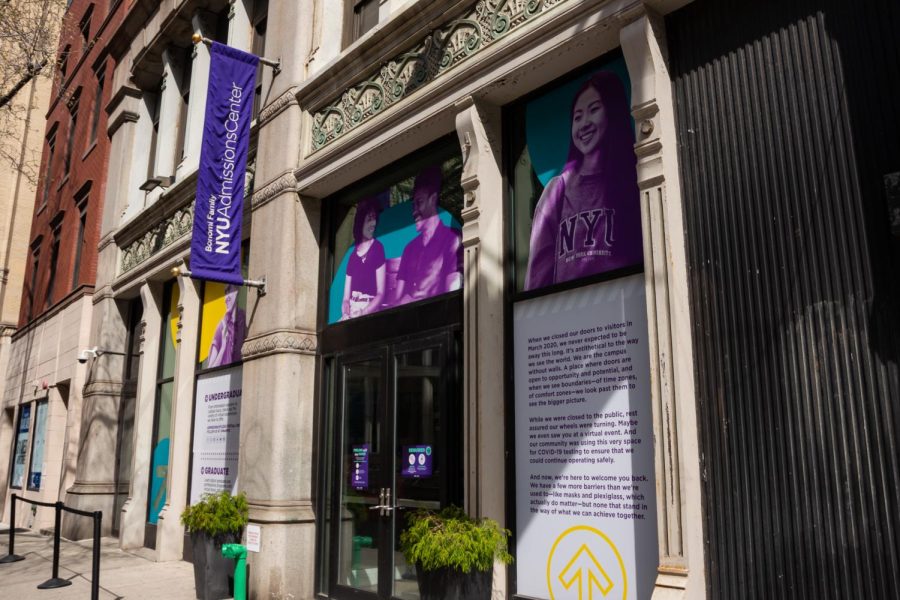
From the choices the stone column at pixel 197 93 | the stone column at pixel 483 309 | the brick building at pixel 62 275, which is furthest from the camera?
the brick building at pixel 62 275

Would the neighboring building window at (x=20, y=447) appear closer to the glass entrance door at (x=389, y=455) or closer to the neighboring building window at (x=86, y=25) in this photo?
the neighboring building window at (x=86, y=25)

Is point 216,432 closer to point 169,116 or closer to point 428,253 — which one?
point 428,253

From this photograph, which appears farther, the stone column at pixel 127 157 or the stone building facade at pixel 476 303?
the stone column at pixel 127 157

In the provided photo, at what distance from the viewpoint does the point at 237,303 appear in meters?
11.8

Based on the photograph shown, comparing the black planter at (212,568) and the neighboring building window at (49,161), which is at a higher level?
the neighboring building window at (49,161)

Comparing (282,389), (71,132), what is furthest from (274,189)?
(71,132)

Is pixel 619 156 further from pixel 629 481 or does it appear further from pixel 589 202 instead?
pixel 629 481

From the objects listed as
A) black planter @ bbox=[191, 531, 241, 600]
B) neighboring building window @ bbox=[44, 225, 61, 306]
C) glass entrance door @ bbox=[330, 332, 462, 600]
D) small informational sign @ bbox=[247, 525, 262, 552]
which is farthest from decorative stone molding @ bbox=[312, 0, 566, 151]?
neighboring building window @ bbox=[44, 225, 61, 306]

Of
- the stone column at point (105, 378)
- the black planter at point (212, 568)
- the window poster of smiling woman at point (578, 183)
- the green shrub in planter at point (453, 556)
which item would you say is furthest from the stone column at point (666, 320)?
the stone column at point (105, 378)

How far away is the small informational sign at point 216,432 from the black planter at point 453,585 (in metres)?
5.67

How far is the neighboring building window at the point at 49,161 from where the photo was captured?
24.5m

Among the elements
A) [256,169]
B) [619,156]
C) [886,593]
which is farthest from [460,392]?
[256,169]

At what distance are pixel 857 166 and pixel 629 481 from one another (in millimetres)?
2714

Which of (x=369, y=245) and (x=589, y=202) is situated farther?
(x=369, y=245)
